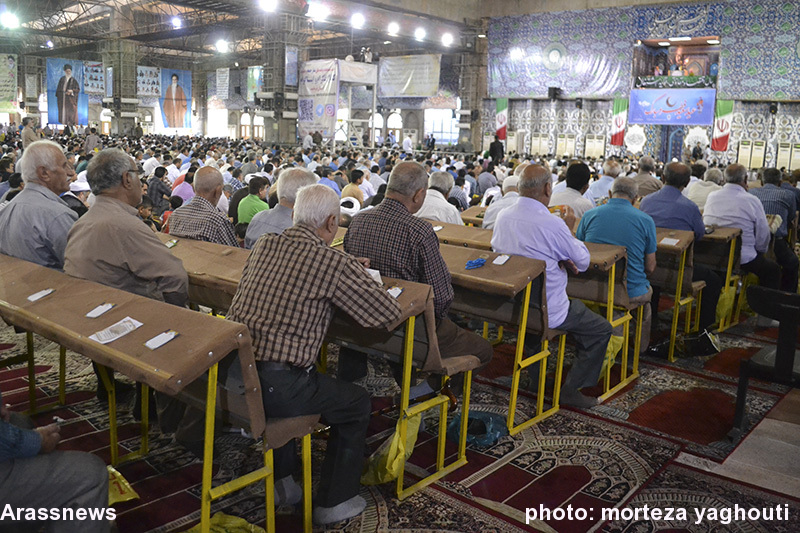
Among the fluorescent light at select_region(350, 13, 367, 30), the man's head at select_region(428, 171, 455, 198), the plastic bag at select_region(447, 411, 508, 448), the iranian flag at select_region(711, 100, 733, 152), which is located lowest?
the plastic bag at select_region(447, 411, 508, 448)

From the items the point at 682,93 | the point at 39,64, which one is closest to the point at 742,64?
the point at 682,93

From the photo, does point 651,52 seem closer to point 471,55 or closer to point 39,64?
point 471,55

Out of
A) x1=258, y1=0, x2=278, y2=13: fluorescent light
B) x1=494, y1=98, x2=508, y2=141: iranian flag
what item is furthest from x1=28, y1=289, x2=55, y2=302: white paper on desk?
x1=494, y1=98, x2=508, y2=141: iranian flag

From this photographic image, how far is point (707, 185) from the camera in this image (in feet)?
22.4

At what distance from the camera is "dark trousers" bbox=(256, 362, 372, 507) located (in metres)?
2.38

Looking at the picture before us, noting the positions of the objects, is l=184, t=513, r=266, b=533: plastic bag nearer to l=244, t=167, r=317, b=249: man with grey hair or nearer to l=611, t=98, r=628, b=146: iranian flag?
l=244, t=167, r=317, b=249: man with grey hair

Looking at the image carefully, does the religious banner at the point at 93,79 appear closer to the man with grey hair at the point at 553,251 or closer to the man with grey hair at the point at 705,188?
the man with grey hair at the point at 705,188

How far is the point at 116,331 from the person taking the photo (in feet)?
7.47

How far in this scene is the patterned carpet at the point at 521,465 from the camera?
2678 millimetres

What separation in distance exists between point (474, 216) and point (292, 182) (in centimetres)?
264

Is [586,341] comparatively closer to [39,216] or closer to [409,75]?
[39,216]

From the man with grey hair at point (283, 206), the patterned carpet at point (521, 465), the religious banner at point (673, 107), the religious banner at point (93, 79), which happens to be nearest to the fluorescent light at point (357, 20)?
the religious banner at point (673, 107)

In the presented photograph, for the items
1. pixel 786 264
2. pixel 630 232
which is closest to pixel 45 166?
pixel 630 232

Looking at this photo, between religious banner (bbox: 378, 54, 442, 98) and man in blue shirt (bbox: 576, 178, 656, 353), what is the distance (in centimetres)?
1805
